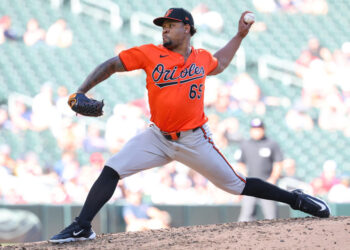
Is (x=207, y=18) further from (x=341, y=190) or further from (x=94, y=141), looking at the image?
(x=341, y=190)

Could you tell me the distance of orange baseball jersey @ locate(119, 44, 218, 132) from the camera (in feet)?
11.1

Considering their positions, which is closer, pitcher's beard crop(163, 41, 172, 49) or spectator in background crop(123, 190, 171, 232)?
pitcher's beard crop(163, 41, 172, 49)

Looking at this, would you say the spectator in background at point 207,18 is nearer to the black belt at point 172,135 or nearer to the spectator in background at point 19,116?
the spectator in background at point 19,116

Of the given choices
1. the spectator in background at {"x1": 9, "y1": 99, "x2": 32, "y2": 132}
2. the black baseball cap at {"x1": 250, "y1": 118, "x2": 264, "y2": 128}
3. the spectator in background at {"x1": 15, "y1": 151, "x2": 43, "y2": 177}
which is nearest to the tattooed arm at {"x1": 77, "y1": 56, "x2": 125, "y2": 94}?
the black baseball cap at {"x1": 250, "y1": 118, "x2": 264, "y2": 128}

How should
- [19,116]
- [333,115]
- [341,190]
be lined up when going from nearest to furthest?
[341,190], [19,116], [333,115]

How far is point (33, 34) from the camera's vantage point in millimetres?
9797

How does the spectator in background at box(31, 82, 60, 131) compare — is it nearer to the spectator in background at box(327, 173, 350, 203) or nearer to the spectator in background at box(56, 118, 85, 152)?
the spectator in background at box(56, 118, 85, 152)

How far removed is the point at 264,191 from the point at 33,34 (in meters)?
A: 6.98

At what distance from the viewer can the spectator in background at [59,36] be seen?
9.75 meters

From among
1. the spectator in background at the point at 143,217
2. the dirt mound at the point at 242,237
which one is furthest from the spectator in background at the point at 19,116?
the dirt mound at the point at 242,237

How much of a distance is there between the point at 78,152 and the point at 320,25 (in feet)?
15.4

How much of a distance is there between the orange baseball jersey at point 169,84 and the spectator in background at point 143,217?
12.0 ft

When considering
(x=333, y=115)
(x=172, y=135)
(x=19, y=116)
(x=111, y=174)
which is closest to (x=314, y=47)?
(x=333, y=115)

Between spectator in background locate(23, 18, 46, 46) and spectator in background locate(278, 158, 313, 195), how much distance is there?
4529mm
